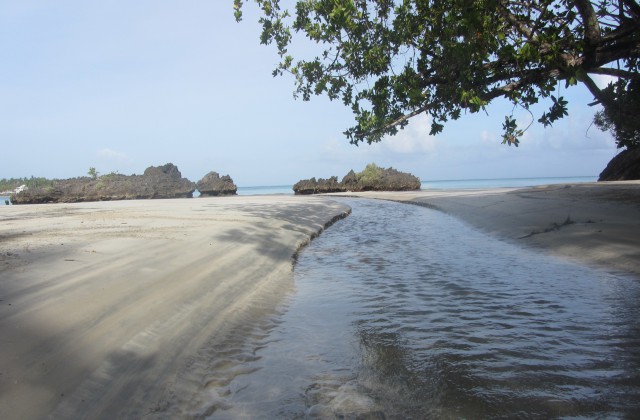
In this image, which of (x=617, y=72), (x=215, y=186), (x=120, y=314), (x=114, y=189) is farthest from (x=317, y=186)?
(x=120, y=314)

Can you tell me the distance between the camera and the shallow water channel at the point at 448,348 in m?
2.67

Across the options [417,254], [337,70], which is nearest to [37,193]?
[337,70]

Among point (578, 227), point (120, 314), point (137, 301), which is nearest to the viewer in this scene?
point (120, 314)

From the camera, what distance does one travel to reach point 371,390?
289 centimetres

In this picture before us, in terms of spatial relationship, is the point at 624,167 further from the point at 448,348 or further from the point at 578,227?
the point at 448,348

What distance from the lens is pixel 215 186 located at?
174 feet

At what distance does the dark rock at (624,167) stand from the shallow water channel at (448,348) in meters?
→ 29.4

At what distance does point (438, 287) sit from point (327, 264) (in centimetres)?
262

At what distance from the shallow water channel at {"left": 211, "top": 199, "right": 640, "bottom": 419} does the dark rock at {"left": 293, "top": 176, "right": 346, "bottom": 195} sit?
45.8 meters

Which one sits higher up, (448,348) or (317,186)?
(317,186)

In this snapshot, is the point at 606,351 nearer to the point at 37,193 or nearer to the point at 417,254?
the point at 417,254

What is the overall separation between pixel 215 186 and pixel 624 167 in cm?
4216

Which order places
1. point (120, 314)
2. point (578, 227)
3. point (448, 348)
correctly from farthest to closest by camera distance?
point (578, 227) < point (120, 314) < point (448, 348)

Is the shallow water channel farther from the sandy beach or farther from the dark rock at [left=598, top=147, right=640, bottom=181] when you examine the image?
the dark rock at [left=598, top=147, right=640, bottom=181]
